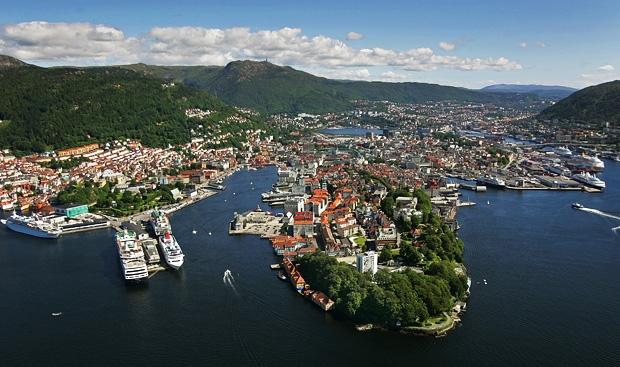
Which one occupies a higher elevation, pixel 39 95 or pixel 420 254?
pixel 39 95

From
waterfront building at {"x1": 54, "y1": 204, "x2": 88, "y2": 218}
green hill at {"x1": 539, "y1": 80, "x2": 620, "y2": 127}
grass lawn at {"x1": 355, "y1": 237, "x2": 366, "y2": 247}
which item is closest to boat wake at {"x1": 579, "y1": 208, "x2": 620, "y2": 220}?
grass lawn at {"x1": 355, "y1": 237, "x2": 366, "y2": 247}

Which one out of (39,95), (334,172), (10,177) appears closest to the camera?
(10,177)

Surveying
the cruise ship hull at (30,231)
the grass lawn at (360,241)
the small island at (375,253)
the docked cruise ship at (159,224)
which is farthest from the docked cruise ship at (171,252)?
the grass lawn at (360,241)

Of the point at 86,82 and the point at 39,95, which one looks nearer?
the point at 39,95

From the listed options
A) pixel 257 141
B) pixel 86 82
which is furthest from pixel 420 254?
pixel 86 82

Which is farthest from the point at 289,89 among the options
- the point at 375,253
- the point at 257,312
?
the point at 257,312

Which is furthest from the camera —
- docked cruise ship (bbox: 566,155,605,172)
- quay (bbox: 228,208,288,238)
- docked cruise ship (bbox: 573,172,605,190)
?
docked cruise ship (bbox: 566,155,605,172)

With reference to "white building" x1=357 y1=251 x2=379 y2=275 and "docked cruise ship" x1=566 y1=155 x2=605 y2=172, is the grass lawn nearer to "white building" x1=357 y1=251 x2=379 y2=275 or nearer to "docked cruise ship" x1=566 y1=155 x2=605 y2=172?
"white building" x1=357 y1=251 x2=379 y2=275

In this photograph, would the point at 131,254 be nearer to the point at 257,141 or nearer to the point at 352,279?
the point at 352,279
